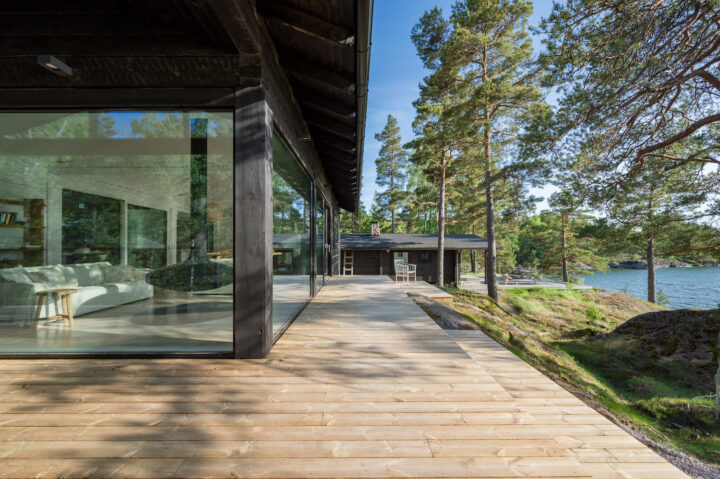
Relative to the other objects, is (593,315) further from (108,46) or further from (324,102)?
(108,46)

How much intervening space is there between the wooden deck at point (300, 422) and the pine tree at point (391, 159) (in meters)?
21.7

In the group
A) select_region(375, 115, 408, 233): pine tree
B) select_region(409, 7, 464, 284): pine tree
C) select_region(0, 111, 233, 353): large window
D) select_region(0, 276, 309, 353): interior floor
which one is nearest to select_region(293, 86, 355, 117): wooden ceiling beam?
select_region(0, 111, 233, 353): large window

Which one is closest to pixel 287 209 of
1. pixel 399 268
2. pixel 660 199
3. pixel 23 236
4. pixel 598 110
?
pixel 23 236

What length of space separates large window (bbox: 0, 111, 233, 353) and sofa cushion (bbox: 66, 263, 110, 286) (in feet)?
0.04

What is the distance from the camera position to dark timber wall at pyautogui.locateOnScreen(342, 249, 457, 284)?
16562mm

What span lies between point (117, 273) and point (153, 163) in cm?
112

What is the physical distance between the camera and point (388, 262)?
16.6 meters

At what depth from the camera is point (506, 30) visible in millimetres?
10539

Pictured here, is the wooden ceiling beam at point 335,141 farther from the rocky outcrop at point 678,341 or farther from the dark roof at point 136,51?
the rocky outcrop at point 678,341

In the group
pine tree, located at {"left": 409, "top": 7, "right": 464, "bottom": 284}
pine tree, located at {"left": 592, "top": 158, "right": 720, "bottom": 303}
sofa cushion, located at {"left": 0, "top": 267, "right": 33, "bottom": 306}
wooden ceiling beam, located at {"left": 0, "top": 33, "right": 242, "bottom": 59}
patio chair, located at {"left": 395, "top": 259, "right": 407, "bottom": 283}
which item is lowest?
patio chair, located at {"left": 395, "top": 259, "right": 407, "bottom": 283}

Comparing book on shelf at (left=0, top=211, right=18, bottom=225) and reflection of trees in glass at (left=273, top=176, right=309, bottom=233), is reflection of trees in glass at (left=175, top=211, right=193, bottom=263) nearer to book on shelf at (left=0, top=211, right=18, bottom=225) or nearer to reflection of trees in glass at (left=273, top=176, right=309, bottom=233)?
reflection of trees in glass at (left=273, top=176, right=309, bottom=233)

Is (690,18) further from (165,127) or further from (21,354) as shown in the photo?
(21,354)

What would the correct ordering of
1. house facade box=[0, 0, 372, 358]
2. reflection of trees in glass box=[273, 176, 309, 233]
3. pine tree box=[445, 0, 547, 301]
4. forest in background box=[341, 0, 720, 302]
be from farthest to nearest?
pine tree box=[445, 0, 547, 301] → forest in background box=[341, 0, 720, 302] → reflection of trees in glass box=[273, 176, 309, 233] → house facade box=[0, 0, 372, 358]

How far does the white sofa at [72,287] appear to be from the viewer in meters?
2.94
